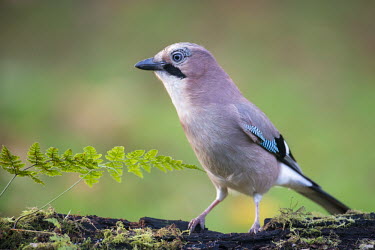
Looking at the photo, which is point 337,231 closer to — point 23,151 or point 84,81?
point 23,151

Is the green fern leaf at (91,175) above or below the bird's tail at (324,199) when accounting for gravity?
above

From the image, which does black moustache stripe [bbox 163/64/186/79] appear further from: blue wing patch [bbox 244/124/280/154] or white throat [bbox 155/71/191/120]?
blue wing patch [bbox 244/124/280/154]

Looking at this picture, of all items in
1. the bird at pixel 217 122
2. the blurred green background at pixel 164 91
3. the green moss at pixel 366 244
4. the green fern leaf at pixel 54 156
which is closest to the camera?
the green fern leaf at pixel 54 156

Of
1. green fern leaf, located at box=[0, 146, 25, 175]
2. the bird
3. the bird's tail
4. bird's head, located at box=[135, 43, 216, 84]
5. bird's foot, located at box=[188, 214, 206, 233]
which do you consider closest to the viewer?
green fern leaf, located at box=[0, 146, 25, 175]

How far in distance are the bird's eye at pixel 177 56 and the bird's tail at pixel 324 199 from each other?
A: 1.65m

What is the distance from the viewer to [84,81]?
9.38 metres

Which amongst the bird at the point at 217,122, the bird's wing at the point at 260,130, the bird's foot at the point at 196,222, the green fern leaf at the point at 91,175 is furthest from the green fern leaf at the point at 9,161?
the bird's wing at the point at 260,130

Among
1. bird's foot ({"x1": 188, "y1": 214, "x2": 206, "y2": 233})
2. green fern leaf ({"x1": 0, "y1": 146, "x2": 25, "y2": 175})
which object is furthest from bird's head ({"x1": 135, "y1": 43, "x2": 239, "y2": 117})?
green fern leaf ({"x1": 0, "y1": 146, "x2": 25, "y2": 175})

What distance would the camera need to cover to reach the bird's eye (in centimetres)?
411

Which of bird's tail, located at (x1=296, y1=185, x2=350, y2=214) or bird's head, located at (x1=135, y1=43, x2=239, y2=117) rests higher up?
bird's head, located at (x1=135, y1=43, x2=239, y2=117)

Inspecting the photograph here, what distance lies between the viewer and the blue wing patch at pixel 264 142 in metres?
4.12

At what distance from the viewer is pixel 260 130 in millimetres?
4234

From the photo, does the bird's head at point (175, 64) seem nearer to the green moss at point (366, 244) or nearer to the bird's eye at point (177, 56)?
the bird's eye at point (177, 56)

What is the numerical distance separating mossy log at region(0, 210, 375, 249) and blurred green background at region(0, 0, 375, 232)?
2771mm
